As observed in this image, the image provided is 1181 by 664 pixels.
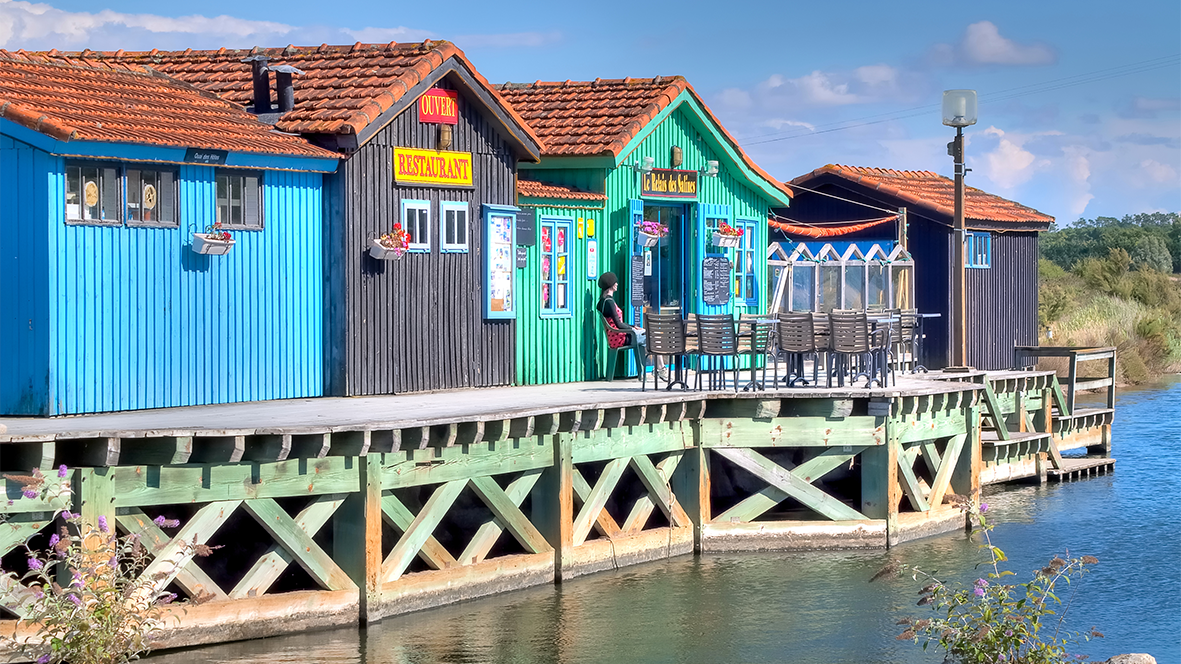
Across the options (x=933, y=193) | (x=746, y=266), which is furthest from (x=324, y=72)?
(x=933, y=193)

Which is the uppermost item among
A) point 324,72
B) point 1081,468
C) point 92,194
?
point 324,72

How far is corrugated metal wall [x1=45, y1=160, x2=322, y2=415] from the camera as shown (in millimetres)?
13992

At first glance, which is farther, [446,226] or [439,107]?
[446,226]

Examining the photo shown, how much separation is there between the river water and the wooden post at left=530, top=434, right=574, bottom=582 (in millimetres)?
367

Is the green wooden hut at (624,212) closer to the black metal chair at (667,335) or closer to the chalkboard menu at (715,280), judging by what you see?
the chalkboard menu at (715,280)

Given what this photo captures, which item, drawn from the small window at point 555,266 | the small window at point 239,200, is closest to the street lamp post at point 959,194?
the small window at point 555,266

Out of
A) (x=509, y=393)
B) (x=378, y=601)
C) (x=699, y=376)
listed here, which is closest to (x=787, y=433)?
(x=699, y=376)

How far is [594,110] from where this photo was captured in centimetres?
2158

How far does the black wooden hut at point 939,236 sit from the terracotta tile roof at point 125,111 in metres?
11.1

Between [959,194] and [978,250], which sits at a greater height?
[959,194]

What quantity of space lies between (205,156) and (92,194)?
122cm

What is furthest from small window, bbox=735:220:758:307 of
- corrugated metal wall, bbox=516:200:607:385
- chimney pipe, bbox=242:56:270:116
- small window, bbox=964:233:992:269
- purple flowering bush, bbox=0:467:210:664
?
purple flowering bush, bbox=0:467:210:664

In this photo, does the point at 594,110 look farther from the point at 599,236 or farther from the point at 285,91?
the point at 285,91

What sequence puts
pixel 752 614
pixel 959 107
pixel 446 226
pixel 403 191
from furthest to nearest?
1. pixel 959 107
2. pixel 446 226
3. pixel 403 191
4. pixel 752 614
